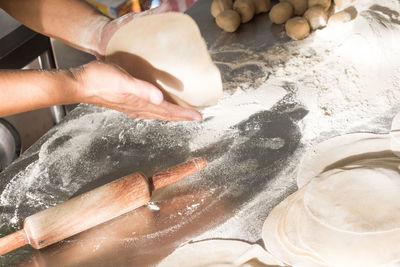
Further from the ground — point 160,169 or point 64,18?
point 64,18

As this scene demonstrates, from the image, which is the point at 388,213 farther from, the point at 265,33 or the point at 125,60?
the point at 265,33

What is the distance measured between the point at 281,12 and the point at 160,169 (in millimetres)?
1025

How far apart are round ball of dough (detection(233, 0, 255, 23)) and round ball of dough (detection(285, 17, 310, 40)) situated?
25 cm

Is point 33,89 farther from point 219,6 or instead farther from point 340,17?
point 340,17

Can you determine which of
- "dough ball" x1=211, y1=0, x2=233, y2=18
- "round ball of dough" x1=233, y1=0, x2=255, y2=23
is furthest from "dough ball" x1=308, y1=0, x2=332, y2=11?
"dough ball" x1=211, y1=0, x2=233, y2=18

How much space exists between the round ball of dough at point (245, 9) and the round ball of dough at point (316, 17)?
0.28 meters

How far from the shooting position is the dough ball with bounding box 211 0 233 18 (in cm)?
228

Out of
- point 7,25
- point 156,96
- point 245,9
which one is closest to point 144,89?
point 156,96

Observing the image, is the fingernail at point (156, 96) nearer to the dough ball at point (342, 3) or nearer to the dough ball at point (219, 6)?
the dough ball at point (219, 6)

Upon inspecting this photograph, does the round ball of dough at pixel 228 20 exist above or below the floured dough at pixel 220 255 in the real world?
above

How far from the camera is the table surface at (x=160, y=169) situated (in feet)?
4.41

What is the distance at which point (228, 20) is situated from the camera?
7.13 feet

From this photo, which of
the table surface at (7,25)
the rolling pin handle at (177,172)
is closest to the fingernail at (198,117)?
the rolling pin handle at (177,172)

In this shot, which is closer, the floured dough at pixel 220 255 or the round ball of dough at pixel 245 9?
the floured dough at pixel 220 255
